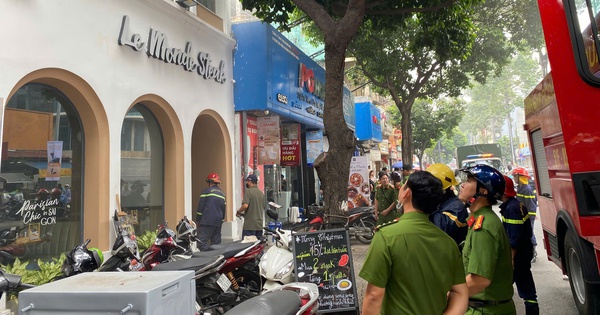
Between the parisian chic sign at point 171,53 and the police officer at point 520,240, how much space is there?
6822 millimetres

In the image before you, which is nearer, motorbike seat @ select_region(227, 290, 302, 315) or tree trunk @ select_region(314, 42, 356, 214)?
motorbike seat @ select_region(227, 290, 302, 315)

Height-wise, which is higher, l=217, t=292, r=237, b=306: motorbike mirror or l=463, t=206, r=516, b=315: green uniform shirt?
l=463, t=206, r=516, b=315: green uniform shirt

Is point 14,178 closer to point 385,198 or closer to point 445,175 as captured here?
point 445,175

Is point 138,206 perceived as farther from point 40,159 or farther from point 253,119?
point 253,119

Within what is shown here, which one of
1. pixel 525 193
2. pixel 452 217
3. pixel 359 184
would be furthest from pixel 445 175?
pixel 359 184

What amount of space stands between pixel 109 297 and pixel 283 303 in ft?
5.59

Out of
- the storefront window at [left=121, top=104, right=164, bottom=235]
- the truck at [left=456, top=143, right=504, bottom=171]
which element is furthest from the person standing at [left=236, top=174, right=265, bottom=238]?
the truck at [left=456, top=143, right=504, bottom=171]

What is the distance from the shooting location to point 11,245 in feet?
19.2

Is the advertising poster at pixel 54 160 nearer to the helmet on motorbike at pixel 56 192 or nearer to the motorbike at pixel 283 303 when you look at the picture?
the helmet on motorbike at pixel 56 192

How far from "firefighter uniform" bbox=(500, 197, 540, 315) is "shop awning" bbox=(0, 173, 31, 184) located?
21.0 ft

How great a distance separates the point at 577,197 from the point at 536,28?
17341mm

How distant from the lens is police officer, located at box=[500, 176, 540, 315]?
3.48 m

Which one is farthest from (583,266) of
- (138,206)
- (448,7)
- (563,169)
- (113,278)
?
(138,206)

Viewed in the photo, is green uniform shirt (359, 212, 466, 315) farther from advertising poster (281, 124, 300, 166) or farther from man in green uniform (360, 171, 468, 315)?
advertising poster (281, 124, 300, 166)
